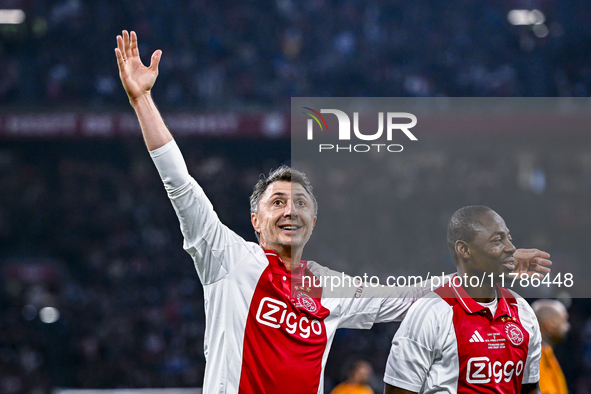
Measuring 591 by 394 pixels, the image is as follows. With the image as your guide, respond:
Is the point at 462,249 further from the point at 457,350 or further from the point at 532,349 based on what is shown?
the point at 532,349

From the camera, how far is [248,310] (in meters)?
2.99

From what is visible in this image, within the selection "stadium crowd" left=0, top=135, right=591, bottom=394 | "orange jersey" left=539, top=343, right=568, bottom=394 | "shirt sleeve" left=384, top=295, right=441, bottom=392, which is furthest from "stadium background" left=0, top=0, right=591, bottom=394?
"shirt sleeve" left=384, top=295, right=441, bottom=392

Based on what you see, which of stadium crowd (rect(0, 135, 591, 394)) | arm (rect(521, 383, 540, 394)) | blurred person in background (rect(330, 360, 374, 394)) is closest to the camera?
arm (rect(521, 383, 540, 394))

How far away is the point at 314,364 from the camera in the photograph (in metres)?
3.00

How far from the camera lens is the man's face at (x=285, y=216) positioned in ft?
10.3

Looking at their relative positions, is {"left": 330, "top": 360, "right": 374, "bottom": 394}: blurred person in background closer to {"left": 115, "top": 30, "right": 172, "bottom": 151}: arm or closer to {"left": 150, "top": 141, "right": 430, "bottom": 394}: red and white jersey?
{"left": 150, "top": 141, "right": 430, "bottom": 394}: red and white jersey

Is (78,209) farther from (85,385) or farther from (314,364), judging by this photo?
(314,364)

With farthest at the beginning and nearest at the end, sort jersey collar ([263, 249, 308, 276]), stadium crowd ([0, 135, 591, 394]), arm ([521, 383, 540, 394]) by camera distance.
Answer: stadium crowd ([0, 135, 591, 394]), arm ([521, 383, 540, 394]), jersey collar ([263, 249, 308, 276])

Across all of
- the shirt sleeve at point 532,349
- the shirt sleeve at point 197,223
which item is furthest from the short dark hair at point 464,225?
the shirt sleeve at point 197,223

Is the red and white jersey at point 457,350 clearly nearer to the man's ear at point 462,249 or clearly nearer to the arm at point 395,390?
the arm at point 395,390

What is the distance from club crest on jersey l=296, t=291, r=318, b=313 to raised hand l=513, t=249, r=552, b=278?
1.02 m

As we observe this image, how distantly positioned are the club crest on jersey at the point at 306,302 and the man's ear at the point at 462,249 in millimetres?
739

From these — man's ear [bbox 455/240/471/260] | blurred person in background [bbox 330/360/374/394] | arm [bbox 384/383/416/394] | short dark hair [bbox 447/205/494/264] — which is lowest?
blurred person in background [bbox 330/360/374/394]

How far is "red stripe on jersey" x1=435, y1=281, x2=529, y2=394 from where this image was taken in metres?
3.01
